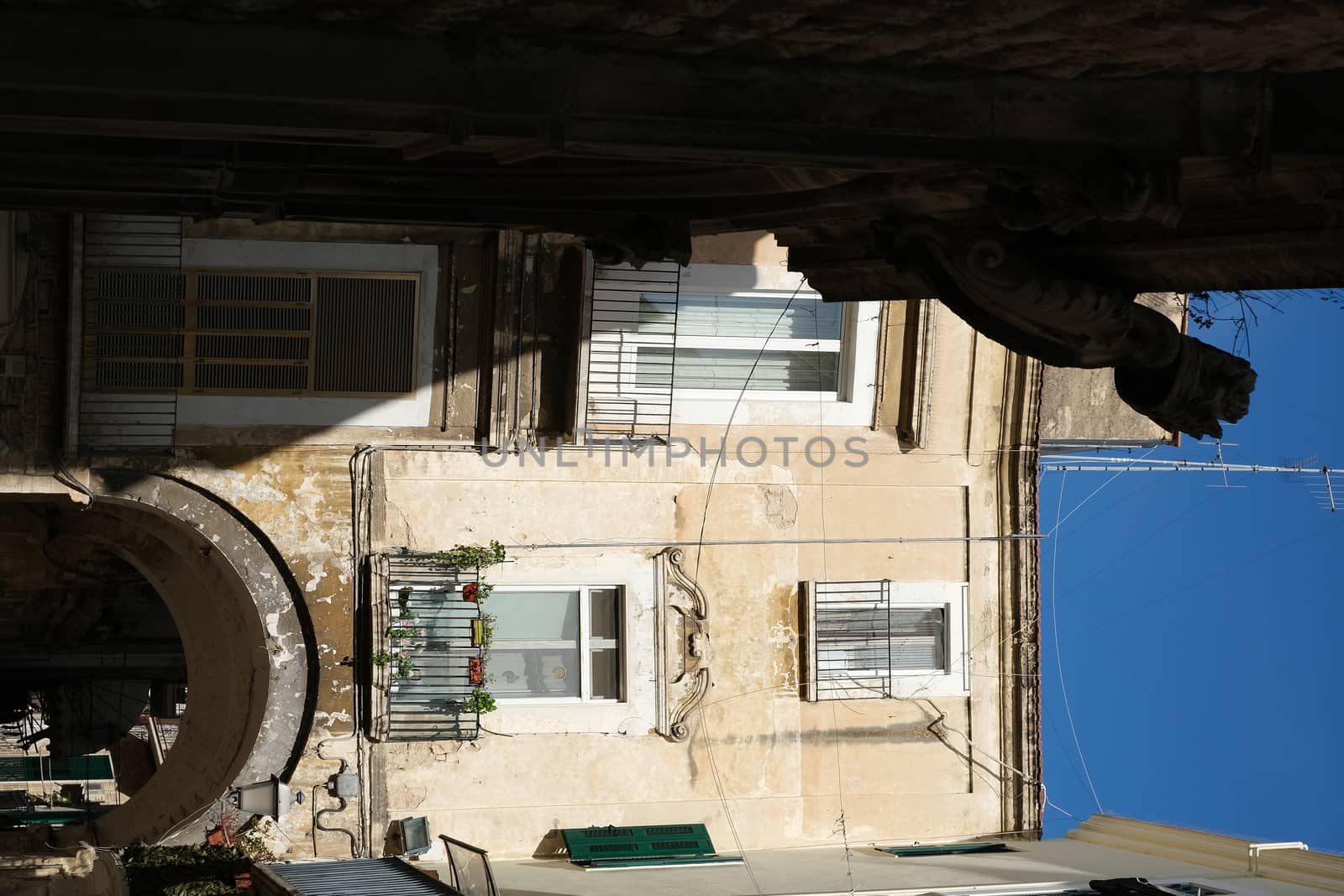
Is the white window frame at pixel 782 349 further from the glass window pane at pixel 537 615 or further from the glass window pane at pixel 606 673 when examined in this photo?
the glass window pane at pixel 606 673

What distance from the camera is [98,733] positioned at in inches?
796

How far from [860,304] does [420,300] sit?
13.3 feet

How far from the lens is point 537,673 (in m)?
12.7

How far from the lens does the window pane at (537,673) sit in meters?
12.6

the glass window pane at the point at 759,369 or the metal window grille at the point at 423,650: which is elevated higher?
the glass window pane at the point at 759,369

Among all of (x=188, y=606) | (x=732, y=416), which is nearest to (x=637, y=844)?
(x=732, y=416)

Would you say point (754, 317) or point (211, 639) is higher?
point (754, 317)

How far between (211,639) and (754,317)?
580 cm

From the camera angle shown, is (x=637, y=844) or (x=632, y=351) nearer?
(x=637, y=844)

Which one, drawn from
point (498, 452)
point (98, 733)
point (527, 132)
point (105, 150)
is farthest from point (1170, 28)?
point (98, 733)

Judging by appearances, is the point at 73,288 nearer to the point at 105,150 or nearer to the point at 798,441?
the point at 105,150

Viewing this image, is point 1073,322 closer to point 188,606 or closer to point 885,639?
point 885,639

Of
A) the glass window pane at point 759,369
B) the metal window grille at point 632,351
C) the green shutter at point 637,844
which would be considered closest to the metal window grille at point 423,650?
the green shutter at point 637,844

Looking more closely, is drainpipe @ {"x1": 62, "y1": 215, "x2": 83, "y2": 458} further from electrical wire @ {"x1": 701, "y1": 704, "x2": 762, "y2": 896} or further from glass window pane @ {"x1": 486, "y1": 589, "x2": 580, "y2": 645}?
electrical wire @ {"x1": 701, "y1": 704, "x2": 762, "y2": 896}
